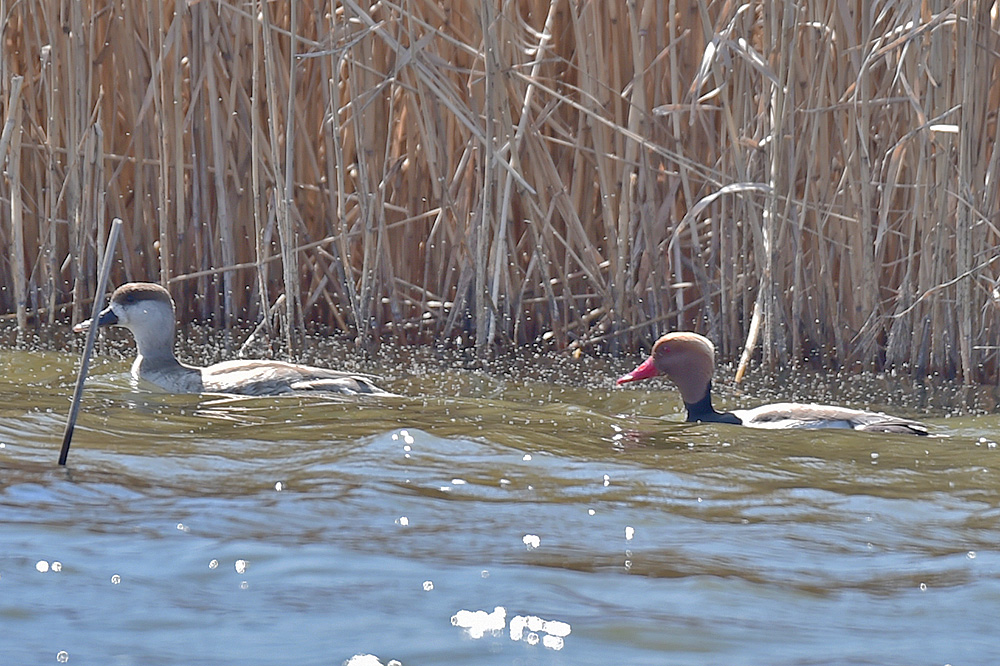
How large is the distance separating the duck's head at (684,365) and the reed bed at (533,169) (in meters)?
0.26

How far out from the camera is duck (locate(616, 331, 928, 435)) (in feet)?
18.3

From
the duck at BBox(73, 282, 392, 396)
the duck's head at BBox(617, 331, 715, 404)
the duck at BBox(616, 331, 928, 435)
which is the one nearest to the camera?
the duck at BBox(616, 331, 928, 435)

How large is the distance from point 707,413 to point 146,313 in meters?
2.85

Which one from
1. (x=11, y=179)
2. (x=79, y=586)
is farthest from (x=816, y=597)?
(x=11, y=179)

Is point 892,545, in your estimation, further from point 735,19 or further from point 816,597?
point 735,19

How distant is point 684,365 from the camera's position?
245 inches

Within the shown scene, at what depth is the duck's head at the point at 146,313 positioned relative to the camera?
707 centimetres

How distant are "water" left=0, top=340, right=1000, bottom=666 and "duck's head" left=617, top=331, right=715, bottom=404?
0.37m

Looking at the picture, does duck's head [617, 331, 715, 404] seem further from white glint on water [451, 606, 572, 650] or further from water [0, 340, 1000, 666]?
white glint on water [451, 606, 572, 650]

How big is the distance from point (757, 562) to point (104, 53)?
567cm

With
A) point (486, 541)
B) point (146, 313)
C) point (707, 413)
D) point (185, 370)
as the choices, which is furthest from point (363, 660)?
point (146, 313)

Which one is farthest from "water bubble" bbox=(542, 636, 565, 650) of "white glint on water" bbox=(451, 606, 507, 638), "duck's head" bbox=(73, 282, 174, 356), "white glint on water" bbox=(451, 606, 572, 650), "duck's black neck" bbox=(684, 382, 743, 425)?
"duck's head" bbox=(73, 282, 174, 356)

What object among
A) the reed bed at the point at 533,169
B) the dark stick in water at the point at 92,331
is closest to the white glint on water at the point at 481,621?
the dark stick in water at the point at 92,331

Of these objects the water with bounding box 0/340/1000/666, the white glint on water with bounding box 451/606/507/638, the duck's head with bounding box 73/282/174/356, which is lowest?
the duck's head with bounding box 73/282/174/356
